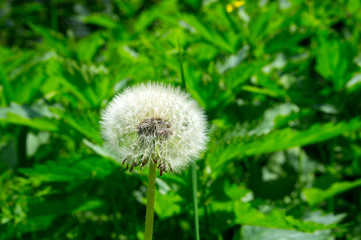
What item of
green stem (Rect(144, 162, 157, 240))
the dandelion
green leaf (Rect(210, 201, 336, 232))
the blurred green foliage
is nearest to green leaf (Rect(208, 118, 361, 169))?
the blurred green foliage

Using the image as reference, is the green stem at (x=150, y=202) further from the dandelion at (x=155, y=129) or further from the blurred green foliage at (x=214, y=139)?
the blurred green foliage at (x=214, y=139)

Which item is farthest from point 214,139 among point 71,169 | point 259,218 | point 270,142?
point 71,169

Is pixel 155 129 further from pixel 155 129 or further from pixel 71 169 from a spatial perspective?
pixel 71 169

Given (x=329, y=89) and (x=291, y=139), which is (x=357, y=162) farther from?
(x=291, y=139)

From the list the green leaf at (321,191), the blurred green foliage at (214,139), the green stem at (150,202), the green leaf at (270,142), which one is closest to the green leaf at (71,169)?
the blurred green foliage at (214,139)

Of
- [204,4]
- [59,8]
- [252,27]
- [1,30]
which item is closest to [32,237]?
[252,27]

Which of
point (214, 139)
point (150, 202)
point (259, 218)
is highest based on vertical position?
point (214, 139)

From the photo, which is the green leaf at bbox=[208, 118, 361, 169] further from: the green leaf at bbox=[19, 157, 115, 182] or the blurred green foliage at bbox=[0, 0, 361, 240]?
the green leaf at bbox=[19, 157, 115, 182]
